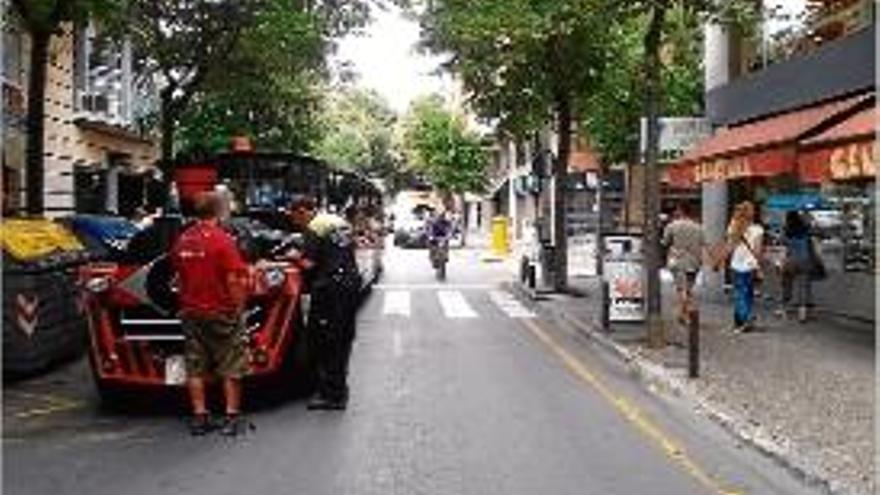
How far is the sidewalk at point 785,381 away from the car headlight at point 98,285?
4.84m

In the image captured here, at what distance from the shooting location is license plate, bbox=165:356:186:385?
41.7 ft

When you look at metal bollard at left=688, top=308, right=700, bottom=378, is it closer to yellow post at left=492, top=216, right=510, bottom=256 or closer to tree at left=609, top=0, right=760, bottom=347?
tree at left=609, top=0, right=760, bottom=347

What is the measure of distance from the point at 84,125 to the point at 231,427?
23938 mm

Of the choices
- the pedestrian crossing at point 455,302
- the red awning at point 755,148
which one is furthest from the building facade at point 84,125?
the red awning at point 755,148

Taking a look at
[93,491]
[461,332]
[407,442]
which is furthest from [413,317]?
[93,491]

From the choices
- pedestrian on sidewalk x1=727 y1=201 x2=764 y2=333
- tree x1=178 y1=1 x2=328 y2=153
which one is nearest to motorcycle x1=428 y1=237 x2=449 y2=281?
tree x1=178 y1=1 x2=328 y2=153

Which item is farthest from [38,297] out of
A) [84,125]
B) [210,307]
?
[84,125]

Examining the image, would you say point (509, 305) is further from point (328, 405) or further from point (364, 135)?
point (364, 135)

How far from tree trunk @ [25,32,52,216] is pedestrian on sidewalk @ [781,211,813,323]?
9893 mm

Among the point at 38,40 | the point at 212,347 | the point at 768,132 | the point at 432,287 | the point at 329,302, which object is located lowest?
the point at 432,287

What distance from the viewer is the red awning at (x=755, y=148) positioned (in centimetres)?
2077

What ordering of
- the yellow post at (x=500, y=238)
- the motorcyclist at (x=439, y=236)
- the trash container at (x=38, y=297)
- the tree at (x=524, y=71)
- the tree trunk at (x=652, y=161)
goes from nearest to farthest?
the trash container at (x=38, y=297), the tree trunk at (x=652, y=161), the tree at (x=524, y=71), the motorcyclist at (x=439, y=236), the yellow post at (x=500, y=238)

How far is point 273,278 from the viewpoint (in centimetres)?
1316

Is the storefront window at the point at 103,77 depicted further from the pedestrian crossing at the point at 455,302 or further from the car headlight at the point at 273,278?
the car headlight at the point at 273,278
